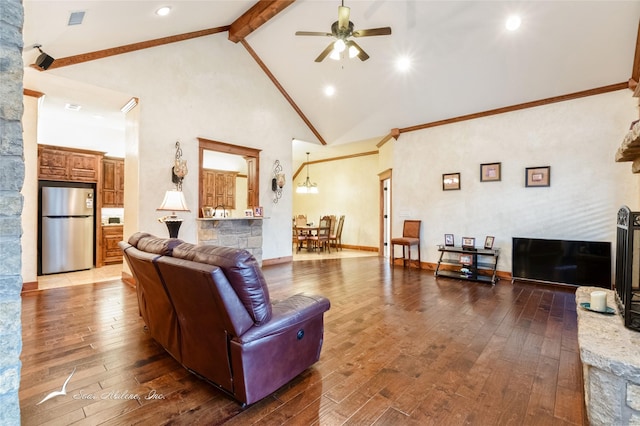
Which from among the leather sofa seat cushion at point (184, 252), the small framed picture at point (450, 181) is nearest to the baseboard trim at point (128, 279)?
the leather sofa seat cushion at point (184, 252)

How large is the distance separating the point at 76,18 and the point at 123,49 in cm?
133

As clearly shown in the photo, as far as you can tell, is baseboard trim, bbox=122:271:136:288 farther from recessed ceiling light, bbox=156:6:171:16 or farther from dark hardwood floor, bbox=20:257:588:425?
recessed ceiling light, bbox=156:6:171:16

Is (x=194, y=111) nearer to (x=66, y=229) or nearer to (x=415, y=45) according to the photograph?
(x=66, y=229)

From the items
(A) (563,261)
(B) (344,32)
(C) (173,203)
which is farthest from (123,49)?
(A) (563,261)

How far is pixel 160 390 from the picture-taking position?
1975 mm

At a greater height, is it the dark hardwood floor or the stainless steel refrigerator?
the stainless steel refrigerator

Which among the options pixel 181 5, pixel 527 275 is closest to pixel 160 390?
pixel 181 5

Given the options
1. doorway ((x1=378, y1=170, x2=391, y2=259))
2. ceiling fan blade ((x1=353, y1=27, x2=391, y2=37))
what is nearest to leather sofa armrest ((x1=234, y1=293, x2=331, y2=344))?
ceiling fan blade ((x1=353, y1=27, x2=391, y2=37))

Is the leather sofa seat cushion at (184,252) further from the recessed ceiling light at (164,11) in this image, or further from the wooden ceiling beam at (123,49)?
the wooden ceiling beam at (123,49)

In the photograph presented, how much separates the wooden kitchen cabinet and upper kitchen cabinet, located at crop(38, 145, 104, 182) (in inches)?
42.3

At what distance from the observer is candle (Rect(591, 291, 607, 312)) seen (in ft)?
6.93

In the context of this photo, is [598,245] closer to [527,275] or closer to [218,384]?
[527,275]

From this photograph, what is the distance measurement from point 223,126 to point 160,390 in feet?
16.2

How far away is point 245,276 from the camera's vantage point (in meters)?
1.66
